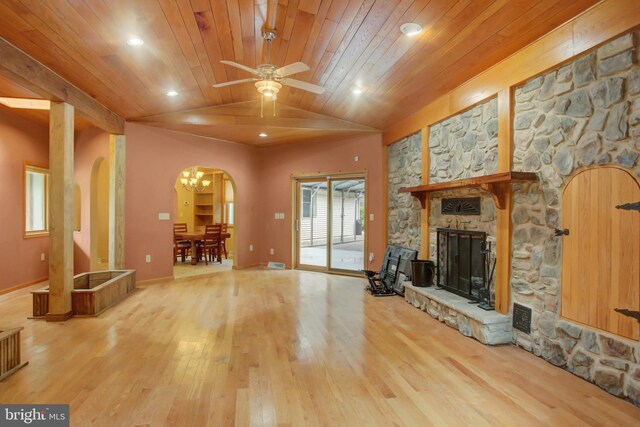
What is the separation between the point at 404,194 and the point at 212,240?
4838 mm

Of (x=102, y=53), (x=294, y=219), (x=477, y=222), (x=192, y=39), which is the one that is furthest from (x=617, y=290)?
(x=294, y=219)

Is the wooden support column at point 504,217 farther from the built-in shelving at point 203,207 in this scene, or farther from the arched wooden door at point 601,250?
the built-in shelving at point 203,207

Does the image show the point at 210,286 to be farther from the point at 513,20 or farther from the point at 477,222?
the point at 513,20

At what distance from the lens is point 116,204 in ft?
19.1

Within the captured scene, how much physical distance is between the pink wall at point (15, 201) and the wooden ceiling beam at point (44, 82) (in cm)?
171

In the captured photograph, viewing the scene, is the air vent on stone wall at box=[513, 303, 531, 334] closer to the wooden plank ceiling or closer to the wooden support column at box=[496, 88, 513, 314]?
the wooden support column at box=[496, 88, 513, 314]

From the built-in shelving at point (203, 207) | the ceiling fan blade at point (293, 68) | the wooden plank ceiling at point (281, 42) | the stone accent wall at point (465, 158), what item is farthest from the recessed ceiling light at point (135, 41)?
the built-in shelving at point (203, 207)

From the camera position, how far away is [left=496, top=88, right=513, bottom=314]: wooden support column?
356cm

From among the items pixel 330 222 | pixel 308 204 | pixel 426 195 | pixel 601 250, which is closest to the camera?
pixel 601 250

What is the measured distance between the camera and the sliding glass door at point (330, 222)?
7324 mm

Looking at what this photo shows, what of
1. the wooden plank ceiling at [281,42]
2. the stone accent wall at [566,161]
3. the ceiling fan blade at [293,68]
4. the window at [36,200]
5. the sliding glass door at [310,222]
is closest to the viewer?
the stone accent wall at [566,161]

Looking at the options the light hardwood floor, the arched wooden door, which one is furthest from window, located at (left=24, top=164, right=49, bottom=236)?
the arched wooden door

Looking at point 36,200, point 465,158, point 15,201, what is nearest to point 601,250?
point 465,158

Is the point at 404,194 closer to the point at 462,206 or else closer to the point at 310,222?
the point at 462,206
